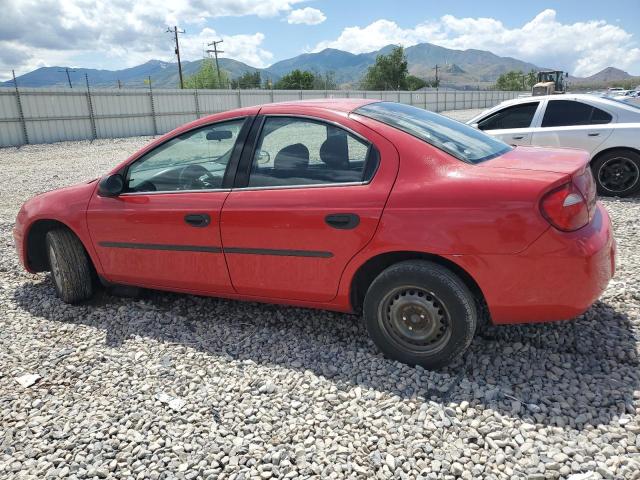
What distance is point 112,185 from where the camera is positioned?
3740 mm

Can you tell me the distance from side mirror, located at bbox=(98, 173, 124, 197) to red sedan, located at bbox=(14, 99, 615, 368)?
1 centimetres

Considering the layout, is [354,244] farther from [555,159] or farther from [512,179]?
[555,159]

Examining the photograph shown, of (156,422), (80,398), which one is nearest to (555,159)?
(156,422)

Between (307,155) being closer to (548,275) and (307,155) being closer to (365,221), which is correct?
(365,221)

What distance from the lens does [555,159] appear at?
301 cm

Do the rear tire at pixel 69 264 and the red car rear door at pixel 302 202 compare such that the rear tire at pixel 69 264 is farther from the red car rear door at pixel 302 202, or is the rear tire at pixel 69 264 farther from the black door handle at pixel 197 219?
the red car rear door at pixel 302 202

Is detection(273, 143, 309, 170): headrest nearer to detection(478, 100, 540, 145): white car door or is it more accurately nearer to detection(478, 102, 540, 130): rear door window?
detection(478, 100, 540, 145): white car door

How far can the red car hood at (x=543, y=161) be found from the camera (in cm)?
278

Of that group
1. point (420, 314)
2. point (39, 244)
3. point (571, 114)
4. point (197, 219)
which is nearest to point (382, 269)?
point (420, 314)

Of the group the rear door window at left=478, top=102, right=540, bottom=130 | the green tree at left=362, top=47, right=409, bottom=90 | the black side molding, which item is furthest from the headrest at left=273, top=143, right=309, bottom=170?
the green tree at left=362, top=47, right=409, bottom=90

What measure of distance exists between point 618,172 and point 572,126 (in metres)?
0.96

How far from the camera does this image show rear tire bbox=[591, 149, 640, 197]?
7203 millimetres

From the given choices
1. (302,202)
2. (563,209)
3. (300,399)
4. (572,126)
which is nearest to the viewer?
(563,209)

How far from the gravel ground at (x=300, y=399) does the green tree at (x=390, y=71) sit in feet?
241
